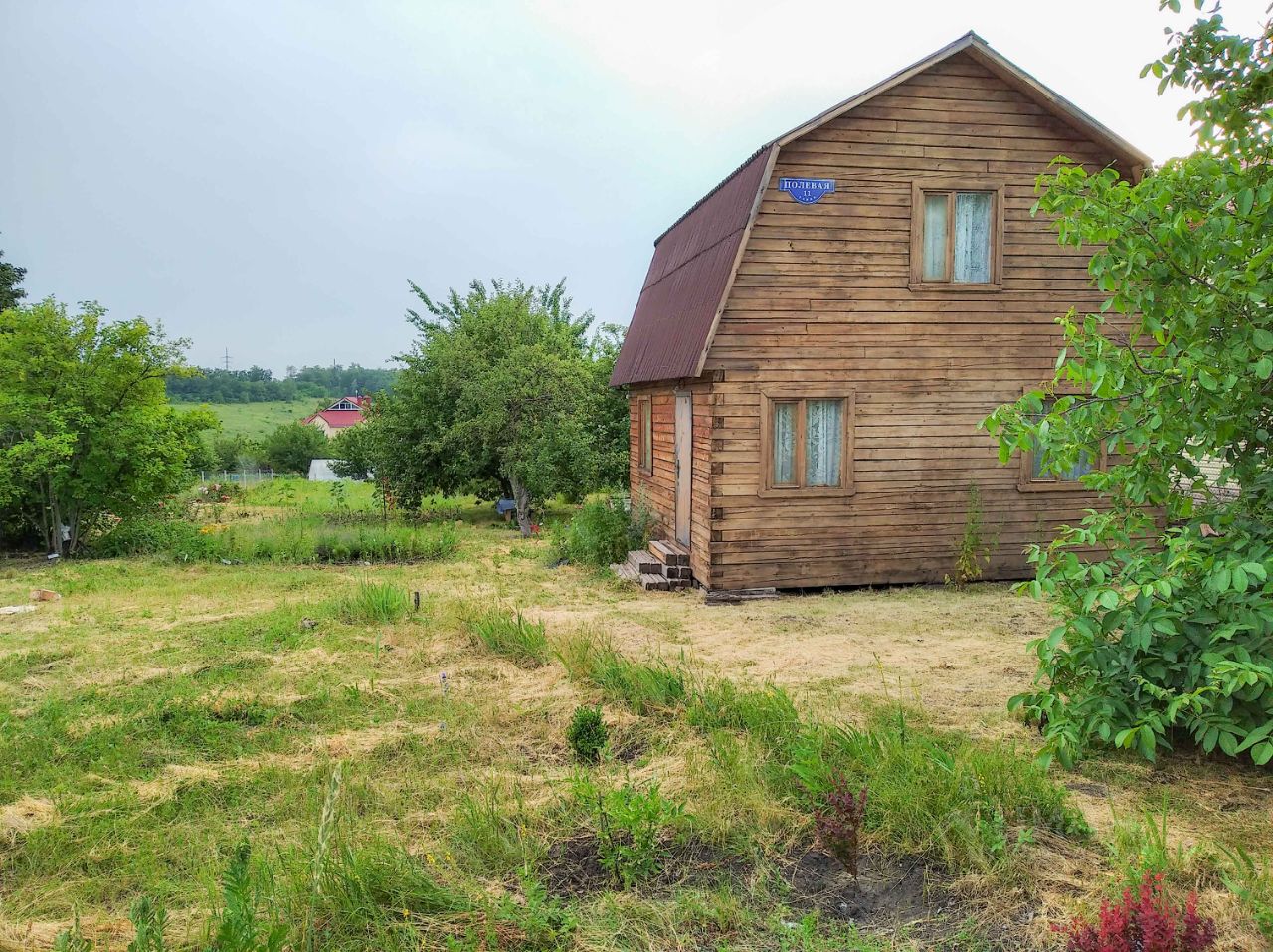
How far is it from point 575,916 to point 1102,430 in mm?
4228

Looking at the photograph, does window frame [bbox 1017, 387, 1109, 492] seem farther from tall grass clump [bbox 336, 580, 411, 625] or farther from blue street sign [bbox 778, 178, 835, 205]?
tall grass clump [bbox 336, 580, 411, 625]

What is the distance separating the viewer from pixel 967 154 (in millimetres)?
11164

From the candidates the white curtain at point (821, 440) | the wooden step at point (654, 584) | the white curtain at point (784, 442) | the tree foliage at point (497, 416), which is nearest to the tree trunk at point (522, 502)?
the tree foliage at point (497, 416)

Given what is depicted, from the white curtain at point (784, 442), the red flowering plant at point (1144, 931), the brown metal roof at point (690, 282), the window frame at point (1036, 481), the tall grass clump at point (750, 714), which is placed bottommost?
the tall grass clump at point (750, 714)

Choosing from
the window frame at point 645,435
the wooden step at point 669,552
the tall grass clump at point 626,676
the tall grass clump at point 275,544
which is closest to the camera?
the tall grass clump at point 626,676

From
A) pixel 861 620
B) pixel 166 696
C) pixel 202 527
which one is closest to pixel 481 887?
pixel 166 696

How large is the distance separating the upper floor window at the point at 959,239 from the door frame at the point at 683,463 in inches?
135

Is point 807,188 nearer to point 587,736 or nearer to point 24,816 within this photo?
point 587,736

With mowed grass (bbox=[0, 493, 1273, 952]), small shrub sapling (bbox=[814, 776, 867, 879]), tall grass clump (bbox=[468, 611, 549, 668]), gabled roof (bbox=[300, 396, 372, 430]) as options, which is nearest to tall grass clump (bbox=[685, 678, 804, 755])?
mowed grass (bbox=[0, 493, 1273, 952])

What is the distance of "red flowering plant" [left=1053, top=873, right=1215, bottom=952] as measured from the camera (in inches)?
118

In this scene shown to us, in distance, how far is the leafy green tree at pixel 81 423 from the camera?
1388 centimetres

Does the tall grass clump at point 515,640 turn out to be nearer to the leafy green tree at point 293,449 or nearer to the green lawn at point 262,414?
the leafy green tree at point 293,449

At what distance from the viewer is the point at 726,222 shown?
11.6m

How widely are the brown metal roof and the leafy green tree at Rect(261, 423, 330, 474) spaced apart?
39.3m
